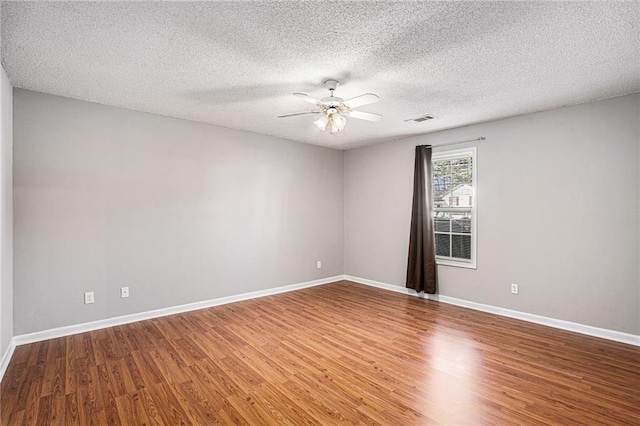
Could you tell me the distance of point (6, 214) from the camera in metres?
2.90

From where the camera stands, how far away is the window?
4.56 m

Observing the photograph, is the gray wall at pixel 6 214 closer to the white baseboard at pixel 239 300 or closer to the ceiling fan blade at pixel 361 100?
the white baseboard at pixel 239 300

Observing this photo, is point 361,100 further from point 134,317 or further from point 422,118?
point 134,317

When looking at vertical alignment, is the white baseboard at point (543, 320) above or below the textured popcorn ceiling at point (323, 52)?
Result: below

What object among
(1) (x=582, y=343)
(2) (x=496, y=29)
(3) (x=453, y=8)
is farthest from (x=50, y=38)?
(1) (x=582, y=343)

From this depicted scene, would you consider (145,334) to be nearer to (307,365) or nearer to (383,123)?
(307,365)

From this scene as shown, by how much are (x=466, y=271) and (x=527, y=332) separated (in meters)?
1.14

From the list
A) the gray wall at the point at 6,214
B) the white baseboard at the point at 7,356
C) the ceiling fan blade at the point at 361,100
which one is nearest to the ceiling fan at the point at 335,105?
the ceiling fan blade at the point at 361,100

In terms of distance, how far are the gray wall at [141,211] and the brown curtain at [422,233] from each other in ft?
6.24

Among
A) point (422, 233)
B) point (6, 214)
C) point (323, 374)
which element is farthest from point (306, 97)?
point (422, 233)

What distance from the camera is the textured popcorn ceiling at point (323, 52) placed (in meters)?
1.97

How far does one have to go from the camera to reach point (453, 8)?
1.92m

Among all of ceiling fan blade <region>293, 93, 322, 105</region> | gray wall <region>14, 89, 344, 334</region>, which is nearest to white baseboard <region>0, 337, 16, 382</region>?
gray wall <region>14, 89, 344, 334</region>

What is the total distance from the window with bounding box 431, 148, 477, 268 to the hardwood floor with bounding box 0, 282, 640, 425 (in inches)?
42.1
